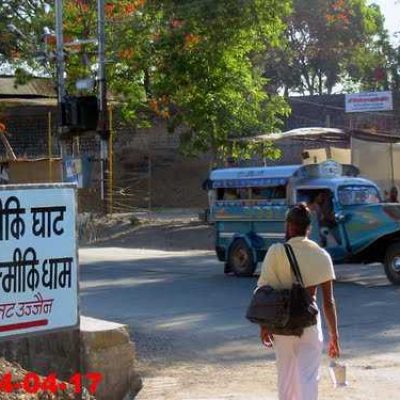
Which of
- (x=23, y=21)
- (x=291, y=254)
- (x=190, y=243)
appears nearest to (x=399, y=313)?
(x=291, y=254)

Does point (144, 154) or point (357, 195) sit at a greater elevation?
point (144, 154)

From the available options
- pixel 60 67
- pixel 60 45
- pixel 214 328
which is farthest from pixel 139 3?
pixel 214 328

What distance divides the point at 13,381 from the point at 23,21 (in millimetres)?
24601

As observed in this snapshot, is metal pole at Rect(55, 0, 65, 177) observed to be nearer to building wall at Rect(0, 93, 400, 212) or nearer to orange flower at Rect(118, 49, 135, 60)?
orange flower at Rect(118, 49, 135, 60)

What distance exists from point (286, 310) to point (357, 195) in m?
10.8

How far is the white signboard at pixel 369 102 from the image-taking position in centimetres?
4472

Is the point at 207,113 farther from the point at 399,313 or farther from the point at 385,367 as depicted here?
the point at 385,367

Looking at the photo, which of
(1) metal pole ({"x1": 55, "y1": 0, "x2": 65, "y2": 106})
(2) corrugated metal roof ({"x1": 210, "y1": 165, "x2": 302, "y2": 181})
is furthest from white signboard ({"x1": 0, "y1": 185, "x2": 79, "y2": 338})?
(2) corrugated metal roof ({"x1": 210, "y1": 165, "x2": 302, "y2": 181})

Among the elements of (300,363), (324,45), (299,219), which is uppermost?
(324,45)

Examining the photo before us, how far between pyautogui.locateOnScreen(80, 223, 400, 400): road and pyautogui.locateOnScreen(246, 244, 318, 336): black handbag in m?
2.00

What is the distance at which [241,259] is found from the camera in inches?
698

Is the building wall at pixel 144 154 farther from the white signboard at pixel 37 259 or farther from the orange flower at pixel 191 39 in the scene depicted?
the white signboard at pixel 37 259

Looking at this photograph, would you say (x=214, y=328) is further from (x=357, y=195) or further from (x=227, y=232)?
(x=227, y=232)

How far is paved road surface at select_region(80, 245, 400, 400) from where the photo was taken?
834 cm
